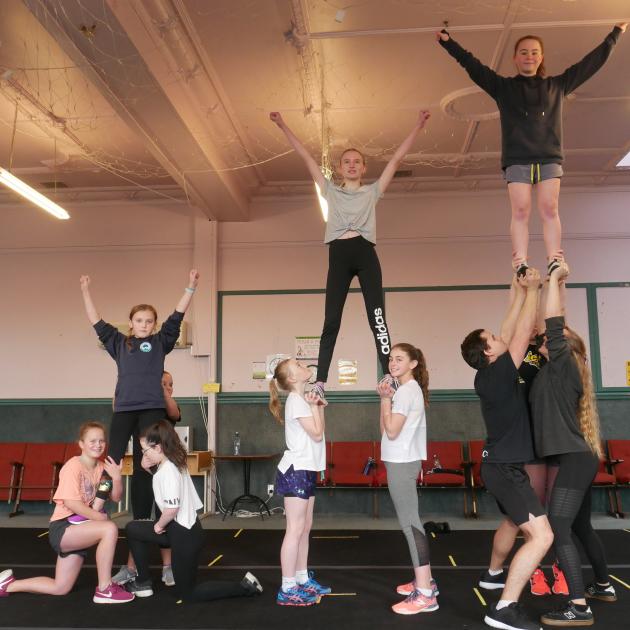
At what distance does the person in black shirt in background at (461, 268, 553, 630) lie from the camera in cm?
296

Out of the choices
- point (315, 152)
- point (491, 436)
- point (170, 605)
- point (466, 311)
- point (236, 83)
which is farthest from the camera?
point (466, 311)

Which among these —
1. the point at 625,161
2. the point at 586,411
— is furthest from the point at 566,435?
the point at 625,161

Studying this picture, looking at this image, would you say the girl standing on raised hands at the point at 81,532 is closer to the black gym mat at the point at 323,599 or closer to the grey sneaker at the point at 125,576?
the black gym mat at the point at 323,599

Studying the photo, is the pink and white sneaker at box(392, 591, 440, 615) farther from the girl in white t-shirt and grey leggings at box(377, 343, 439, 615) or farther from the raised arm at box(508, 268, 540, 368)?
the raised arm at box(508, 268, 540, 368)

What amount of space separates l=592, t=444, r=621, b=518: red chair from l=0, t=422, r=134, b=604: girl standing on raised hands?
5.25 m

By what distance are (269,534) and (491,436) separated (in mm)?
3268

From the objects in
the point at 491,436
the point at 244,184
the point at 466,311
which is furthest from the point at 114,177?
the point at 491,436

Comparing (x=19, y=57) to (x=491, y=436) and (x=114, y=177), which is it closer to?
(x=114, y=177)

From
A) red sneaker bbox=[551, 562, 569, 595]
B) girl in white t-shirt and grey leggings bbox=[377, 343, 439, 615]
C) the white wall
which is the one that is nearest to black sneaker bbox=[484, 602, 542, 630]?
girl in white t-shirt and grey leggings bbox=[377, 343, 439, 615]

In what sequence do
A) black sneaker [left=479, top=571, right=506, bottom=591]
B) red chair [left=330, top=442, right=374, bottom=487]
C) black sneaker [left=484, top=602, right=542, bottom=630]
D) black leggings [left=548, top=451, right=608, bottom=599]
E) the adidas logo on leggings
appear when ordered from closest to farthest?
black sneaker [left=484, top=602, right=542, bottom=630], black leggings [left=548, top=451, right=608, bottom=599], black sneaker [left=479, top=571, right=506, bottom=591], the adidas logo on leggings, red chair [left=330, top=442, right=374, bottom=487]

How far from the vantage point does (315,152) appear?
23.5 ft

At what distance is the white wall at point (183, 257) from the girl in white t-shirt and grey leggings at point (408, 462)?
4.61 meters

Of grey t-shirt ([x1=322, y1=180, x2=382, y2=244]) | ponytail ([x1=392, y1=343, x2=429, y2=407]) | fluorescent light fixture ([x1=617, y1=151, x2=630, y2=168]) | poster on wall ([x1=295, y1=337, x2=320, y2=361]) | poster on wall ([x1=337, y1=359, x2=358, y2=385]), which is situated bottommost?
ponytail ([x1=392, y1=343, x2=429, y2=407])

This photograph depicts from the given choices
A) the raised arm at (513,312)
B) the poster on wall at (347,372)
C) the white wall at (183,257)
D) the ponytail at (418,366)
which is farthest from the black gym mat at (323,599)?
the white wall at (183,257)
